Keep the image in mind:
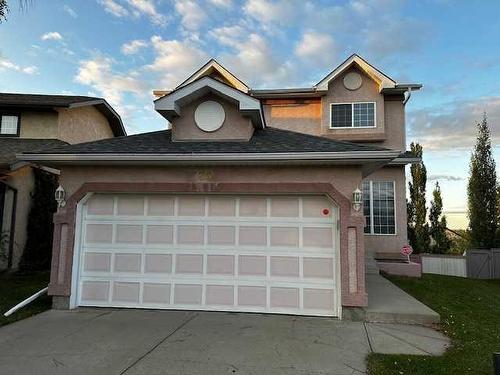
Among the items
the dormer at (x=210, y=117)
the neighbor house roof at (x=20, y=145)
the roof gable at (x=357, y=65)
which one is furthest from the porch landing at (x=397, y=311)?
the neighbor house roof at (x=20, y=145)

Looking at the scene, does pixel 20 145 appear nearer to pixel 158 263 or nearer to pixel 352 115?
pixel 158 263

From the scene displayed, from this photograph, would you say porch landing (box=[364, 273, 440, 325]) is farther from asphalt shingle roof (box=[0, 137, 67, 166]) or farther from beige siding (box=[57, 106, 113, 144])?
beige siding (box=[57, 106, 113, 144])

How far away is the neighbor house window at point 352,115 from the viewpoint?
50.8 feet

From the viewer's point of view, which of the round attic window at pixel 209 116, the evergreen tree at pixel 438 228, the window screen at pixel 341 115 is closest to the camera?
the round attic window at pixel 209 116

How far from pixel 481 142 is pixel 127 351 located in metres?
23.6

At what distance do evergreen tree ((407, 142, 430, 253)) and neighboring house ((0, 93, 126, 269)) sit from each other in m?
17.0

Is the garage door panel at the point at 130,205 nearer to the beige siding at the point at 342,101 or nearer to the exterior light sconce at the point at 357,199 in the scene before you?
the exterior light sconce at the point at 357,199

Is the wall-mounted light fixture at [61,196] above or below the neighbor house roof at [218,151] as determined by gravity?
below

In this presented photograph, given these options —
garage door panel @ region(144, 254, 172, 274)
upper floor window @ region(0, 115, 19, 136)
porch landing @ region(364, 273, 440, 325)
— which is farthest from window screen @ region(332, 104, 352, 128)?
upper floor window @ region(0, 115, 19, 136)

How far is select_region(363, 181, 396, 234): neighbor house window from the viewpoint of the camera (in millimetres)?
14609

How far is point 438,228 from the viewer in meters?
22.0

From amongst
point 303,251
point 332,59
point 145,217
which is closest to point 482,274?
point 332,59

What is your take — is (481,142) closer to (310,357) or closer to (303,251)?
(303,251)

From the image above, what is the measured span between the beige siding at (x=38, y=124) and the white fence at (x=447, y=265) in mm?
16768
